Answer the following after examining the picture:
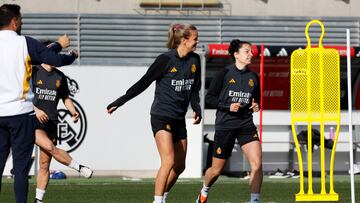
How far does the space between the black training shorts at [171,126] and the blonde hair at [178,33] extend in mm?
771

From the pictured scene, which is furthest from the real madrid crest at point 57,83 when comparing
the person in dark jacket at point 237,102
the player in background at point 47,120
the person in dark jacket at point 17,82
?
the person in dark jacket at point 17,82

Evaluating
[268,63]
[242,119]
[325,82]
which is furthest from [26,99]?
[268,63]

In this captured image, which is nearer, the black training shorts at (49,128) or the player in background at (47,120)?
the player in background at (47,120)

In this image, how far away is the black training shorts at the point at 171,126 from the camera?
11.8 m

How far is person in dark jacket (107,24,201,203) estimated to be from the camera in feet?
38.4

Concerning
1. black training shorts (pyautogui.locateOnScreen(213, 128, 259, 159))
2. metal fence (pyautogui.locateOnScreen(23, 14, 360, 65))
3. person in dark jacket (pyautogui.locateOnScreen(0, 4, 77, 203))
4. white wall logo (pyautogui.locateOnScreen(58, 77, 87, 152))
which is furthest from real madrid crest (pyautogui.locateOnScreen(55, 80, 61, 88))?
metal fence (pyautogui.locateOnScreen(23, 14, 360, 65))

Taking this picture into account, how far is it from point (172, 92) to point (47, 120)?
215 centimetres

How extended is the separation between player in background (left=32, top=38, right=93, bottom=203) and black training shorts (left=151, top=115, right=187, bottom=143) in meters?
1.66

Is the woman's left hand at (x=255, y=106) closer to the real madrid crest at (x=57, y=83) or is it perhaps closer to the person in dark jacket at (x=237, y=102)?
the person in dark jacket at (x=237, y=102)

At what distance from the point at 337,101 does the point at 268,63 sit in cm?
994

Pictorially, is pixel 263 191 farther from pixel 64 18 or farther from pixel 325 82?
pixel 64 18

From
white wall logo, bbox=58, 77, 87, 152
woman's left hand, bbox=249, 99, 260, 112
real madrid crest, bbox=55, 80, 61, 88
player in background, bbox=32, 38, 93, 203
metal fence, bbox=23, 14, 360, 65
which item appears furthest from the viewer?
metal fence, bbox=23, 14, 360, 65

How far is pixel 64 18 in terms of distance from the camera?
28.4m

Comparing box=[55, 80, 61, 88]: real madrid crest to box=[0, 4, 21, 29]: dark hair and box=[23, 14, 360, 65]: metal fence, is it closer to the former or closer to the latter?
box=[0, 4, 21, 29]: dark hair
